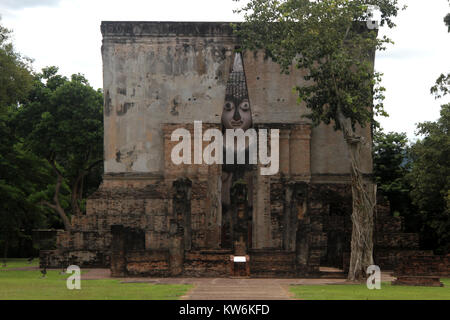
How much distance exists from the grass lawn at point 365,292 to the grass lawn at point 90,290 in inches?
102

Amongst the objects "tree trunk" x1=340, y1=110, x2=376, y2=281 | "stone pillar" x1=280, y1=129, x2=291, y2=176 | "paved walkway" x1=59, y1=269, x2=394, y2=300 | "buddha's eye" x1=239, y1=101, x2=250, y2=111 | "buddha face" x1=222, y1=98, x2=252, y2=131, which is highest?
"buddha's eye" x1=239, y1=101, x2=250, y2=111

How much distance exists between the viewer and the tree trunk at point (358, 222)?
2044 centimetres

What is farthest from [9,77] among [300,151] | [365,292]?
[365,292]

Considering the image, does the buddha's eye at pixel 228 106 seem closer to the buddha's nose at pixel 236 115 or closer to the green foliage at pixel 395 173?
the buddha's nose at pixel 236 115

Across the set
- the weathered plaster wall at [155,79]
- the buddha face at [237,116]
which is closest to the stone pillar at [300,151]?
the buddha face at [237,116]

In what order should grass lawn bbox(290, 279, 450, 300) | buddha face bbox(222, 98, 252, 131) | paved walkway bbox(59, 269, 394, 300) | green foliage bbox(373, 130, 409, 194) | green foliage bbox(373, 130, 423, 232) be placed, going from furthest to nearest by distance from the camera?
green foliage bbox(373, 130, 409, 194)
green foliage bbox(373, 130, 423, 232)
buddha face bbox(222, 98, 252, 131)
paved walkway bbox(59, 269, 394, 300)
grass lawn bbox(290, 279, 450, 300)

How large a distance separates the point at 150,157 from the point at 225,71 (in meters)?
4.02

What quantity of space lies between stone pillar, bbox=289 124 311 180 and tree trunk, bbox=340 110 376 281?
19.9ft

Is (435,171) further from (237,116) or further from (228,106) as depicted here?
(228,106)

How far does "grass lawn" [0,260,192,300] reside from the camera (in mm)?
14930

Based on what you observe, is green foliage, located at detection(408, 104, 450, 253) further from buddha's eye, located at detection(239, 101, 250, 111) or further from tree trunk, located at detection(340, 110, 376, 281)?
buddha's eye, located at detection(239, 101, 250, 111)

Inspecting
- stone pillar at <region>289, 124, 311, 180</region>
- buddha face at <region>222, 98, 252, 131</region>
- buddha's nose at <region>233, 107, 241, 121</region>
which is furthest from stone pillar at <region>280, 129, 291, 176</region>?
buddha's nose at <region>233, 107, 241, 121</region>

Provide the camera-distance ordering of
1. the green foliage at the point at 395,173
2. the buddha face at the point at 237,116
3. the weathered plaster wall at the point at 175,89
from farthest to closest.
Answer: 1. the green foliage at the point at 395,173
2. the buddha face at the point at 237,116
3. the weathered plaster wall at the point at 175,89
